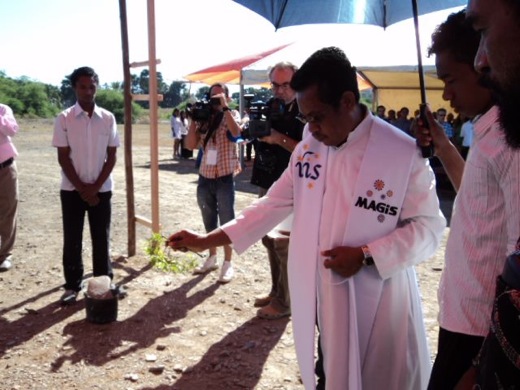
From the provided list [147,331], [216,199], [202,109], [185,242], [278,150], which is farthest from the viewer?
[216,199]

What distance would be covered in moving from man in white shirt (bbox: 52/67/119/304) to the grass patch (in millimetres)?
857

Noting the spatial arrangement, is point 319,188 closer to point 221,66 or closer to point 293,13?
point 293,13

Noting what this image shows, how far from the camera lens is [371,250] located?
201 cm

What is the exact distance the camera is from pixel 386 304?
2156 mm

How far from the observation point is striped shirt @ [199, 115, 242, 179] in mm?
4895

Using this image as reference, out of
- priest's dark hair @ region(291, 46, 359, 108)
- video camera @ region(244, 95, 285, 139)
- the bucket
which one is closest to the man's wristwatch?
priest's dark hair @ region(291, 46, 359, 108)

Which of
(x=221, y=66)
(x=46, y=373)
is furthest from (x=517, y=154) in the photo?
(x=221, y=66)

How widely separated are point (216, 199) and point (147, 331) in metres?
1.50

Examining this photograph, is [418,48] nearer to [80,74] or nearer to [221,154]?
[221,154]

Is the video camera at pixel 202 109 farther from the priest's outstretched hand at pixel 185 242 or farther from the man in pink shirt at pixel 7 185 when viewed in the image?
the priest's outstretched hand at pixel 185 242

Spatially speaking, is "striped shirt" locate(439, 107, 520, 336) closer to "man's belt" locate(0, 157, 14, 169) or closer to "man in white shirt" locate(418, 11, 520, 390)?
"man in white shirt" locate(418, 11, 520, 390)

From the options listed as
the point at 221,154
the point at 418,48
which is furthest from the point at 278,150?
the point at 418,48

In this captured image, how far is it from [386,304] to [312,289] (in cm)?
31

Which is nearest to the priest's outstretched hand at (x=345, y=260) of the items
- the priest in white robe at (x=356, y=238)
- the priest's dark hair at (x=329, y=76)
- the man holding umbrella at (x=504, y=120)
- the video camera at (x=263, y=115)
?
the priest in white robe at (x=356, y=238)
